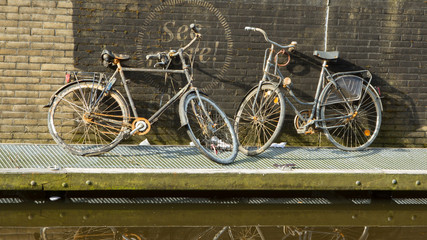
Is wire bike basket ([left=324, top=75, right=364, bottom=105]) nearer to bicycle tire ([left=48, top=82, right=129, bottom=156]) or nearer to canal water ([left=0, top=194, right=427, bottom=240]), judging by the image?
canal water ([left=0, top=194, right=427, bottom=240])

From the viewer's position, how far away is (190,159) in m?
6.45

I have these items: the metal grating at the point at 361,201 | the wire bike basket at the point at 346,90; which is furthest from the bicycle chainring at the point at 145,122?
the metal grating at the point at 361,201

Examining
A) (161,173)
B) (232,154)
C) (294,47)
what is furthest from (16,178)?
(294,47)

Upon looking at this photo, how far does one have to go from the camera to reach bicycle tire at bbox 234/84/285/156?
6715 millimetres

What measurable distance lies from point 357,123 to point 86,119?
3375 millimetres

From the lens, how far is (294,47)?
282 inches

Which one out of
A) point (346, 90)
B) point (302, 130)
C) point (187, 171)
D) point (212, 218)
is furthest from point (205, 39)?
point (212, 218)

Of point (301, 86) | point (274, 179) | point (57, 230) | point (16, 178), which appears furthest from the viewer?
point (301, 86)

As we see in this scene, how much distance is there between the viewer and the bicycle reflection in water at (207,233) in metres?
4.89

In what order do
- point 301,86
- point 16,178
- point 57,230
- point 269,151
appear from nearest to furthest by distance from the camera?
point 57,230, point 16,178, point 269,151, point 301,86

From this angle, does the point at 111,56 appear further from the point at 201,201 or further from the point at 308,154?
the point at 308,154

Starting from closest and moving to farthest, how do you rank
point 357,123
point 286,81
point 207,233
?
point 207,233, point 286,81, point 357,123

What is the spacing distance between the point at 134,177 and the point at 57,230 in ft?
3.54

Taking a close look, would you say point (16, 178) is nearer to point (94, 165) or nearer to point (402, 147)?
point (94, 165)
